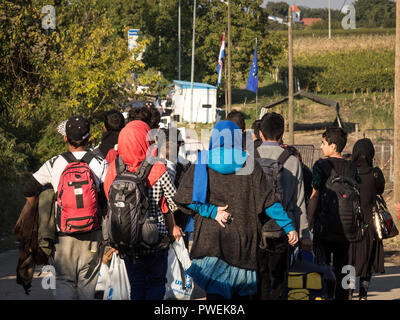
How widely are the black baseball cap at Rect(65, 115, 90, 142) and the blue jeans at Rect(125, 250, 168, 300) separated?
1039mm

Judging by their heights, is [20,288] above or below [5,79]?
below

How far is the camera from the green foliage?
69.1 meters

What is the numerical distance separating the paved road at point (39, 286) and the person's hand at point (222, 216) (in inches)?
150

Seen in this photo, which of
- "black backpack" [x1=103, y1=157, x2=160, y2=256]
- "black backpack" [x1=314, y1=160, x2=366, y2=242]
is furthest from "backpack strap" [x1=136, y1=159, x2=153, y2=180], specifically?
"black backpack" [x1=314, y1=160, x2=366, y2=242]

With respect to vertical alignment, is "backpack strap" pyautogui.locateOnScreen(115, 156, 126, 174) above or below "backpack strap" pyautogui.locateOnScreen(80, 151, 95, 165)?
below

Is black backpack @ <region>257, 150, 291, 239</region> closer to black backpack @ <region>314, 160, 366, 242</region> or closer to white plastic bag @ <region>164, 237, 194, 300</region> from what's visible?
black backpack @ <region>314, 160, 366, 242</region>

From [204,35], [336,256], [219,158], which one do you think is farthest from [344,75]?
[219,158]

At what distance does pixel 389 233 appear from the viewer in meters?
8.23

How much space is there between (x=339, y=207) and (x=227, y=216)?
6.70ft

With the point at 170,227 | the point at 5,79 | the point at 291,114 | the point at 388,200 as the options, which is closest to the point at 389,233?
the point at 170,227

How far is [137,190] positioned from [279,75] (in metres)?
70.3

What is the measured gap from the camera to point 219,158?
5.38 meters

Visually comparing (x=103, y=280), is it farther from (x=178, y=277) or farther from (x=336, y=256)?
(x=336, y=256)

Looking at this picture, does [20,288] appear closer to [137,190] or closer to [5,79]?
[137,190]
